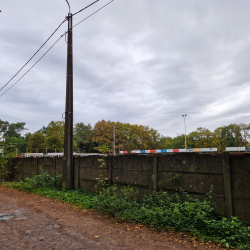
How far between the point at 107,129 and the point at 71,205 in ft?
170

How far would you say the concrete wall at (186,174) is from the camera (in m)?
4.54

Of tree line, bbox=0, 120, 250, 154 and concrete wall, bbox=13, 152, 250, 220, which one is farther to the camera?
tree line, bbox=0, 120, 250, 154

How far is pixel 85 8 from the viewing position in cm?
905

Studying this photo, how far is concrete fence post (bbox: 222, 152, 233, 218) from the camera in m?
4.57

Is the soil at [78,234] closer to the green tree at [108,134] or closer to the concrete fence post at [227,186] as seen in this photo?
the concrete fence post at [227,186]

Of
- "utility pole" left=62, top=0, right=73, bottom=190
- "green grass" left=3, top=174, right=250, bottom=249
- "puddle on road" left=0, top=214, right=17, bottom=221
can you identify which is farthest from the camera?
"utility pole" left=62, top=0, right=73, bottom=190

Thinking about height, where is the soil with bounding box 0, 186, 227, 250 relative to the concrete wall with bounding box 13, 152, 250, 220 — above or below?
below

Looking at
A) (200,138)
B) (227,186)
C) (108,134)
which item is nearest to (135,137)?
(108,134)

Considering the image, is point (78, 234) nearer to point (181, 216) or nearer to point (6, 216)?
point (181, 216)

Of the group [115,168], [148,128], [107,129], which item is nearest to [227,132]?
[148,128]

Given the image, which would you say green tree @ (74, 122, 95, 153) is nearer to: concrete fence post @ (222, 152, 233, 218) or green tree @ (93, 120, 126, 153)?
green tree @ (93, 120, 126, 153)

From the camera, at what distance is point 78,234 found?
435 cm

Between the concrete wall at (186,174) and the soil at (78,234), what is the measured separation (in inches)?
53.0

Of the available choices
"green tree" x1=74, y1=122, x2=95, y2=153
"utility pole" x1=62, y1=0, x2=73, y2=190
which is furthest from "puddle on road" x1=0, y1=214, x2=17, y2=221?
"green tree" x1=74, y1=122, x2=95, y2=153
